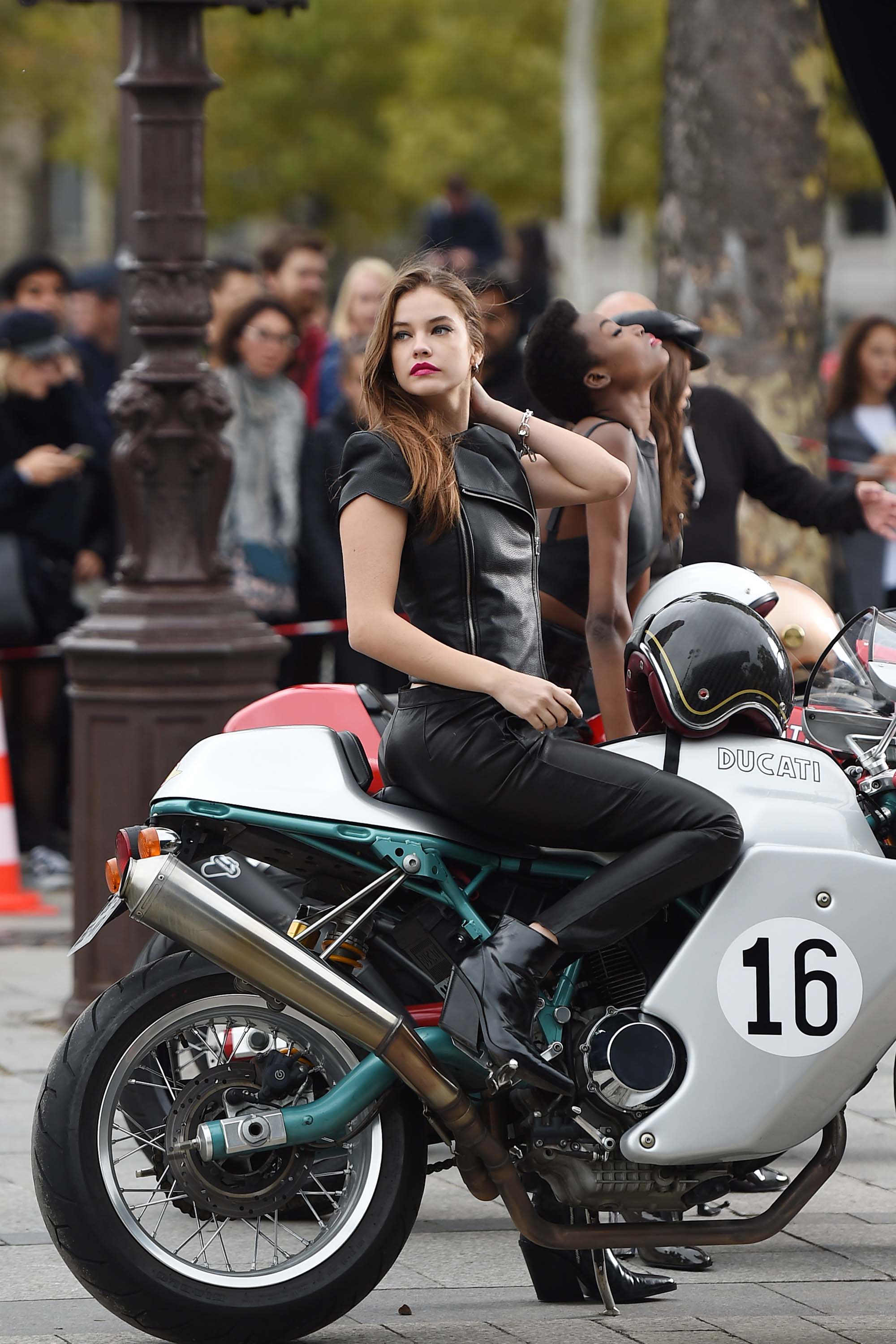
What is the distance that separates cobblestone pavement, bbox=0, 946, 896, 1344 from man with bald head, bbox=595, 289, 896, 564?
165 centimetres

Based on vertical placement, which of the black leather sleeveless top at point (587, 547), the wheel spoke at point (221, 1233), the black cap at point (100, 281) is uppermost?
the black cap at point (100, 281)

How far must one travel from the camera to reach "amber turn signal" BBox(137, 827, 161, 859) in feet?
12.5

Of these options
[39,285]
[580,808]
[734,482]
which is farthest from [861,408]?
[580,808]

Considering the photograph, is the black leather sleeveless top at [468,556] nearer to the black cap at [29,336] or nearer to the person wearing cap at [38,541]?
the person wearing cap at [38,541]

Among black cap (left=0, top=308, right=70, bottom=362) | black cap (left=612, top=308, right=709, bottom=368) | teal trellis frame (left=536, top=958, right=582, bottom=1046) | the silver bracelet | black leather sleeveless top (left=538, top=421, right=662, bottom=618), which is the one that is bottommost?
teal trellis frame (left=536, top=958, right=582, bottom=1046)

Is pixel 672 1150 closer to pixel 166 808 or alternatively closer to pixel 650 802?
pixel 650 802

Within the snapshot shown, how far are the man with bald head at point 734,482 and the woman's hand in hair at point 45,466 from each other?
3.41m

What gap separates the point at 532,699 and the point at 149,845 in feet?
2.41

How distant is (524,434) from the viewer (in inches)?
159

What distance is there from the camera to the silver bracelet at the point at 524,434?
4.03 metres

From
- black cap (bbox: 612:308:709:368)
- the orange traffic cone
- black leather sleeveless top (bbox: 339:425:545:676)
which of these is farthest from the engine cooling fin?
the orange traffic cone

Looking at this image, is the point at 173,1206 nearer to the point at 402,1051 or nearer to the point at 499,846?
the point at 402,1051

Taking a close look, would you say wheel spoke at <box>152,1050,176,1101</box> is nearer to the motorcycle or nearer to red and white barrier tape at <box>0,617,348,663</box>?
the motorcycle

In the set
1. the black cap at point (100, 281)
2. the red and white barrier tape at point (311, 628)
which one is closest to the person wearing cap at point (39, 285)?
the black cap at point (100, 281)
